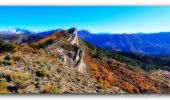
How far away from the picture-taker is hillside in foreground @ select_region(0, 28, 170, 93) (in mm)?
21922

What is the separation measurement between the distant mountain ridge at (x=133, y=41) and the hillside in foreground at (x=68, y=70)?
203 millimetres

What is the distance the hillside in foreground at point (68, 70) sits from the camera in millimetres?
21922

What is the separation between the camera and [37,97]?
71.6 ft

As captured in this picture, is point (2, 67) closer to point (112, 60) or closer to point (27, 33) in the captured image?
point (27, 33)

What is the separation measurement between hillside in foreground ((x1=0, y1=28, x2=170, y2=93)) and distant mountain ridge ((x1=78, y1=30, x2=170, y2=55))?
20cm

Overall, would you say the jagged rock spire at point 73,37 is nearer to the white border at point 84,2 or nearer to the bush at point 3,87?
the white border at point 84,2

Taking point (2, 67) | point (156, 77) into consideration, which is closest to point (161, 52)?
point (156, 77)

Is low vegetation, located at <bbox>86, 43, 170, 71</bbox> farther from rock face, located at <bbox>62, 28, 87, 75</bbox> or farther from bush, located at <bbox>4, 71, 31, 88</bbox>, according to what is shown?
bush, located at <bbox>4, 71, 31, 88</bbox>

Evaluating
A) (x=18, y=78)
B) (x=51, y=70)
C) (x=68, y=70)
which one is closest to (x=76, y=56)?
(x=68, y=70)

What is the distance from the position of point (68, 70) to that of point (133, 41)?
1788mm

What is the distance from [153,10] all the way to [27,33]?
10.5 ft

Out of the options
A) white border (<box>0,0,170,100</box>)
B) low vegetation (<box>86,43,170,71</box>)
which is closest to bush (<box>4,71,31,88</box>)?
white border (<box>0,0,170,100</box>)

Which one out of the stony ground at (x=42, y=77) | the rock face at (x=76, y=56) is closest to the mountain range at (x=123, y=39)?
the rock face at (x=76, y=56)

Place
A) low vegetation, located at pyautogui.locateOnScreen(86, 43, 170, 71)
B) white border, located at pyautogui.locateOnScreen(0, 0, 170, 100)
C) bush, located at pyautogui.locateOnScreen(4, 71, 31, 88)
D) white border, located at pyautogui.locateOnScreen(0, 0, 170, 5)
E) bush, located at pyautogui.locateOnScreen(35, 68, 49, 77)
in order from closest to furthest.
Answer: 1. bush, located at pyautogui.locateOnScreen(4, 71, 31, 88)
2. white border, located at pyautogui.locateOnScreen(0, 0, 170, 100)
3. white border, located at pyautogui.locateOnScreen(0, 0, 170, 5)
4. bush, located at pyautogui.locateOnScreen(35, 68, 49, 77)
5. low vegetation, located at pyautogui.locateOnScreen(86, 43, 170, 71)
